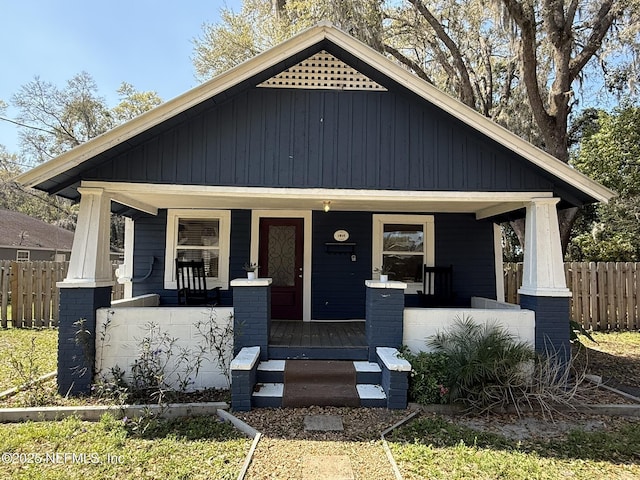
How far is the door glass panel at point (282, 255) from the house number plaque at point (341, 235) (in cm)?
78

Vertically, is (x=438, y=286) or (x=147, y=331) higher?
(x=438, y=286)

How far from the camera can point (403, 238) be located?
7578 millimetres

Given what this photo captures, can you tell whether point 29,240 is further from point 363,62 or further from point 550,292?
point 550,292

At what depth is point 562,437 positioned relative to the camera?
390 cm

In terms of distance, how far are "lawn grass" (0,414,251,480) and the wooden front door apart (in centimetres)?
323

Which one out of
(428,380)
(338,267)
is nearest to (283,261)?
(338,267)

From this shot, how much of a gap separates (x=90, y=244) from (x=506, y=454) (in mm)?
5088

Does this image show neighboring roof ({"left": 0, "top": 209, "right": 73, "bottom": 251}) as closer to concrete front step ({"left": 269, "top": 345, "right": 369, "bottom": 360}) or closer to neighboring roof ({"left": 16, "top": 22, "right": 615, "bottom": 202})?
neighboring roof ({"left": 16, "top": 22, "right": 615, "bottom": 202})

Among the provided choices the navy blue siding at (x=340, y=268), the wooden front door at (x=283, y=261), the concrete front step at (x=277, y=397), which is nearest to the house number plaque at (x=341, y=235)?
the navy blue siding at (x=340, y=268)

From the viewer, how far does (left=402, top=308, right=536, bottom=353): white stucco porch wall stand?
5.16m

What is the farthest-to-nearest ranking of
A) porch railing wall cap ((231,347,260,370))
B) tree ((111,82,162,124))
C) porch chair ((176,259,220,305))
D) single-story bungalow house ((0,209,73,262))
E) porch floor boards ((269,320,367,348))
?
tree ((111,82,162,124))
single-story bungalow house ((0,209,73,262))
porch chair ((176,259,220,305))
porch floor boards ((269,320,367,348))
porch railing wall cap ((231,347,260,370))

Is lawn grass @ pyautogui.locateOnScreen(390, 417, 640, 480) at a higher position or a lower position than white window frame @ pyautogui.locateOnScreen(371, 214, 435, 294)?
lower

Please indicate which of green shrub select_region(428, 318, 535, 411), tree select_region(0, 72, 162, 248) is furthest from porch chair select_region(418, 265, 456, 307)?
tree select_region(0, 72, 162, 248)

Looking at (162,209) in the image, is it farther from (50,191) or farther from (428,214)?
(428,214)
